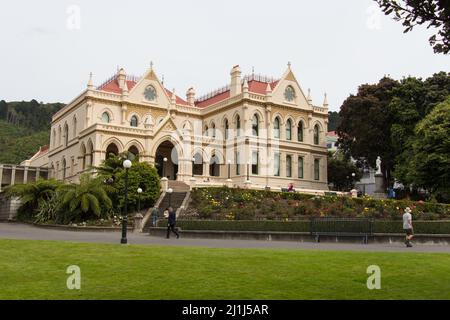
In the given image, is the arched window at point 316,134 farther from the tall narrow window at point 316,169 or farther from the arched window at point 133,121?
the arched window at point 133,121

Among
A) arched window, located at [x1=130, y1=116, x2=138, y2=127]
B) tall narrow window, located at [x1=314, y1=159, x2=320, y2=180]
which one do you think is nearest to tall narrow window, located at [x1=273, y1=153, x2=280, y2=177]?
tall narrow window, located at [x1=314, y1=159, x2=320, y2=180]

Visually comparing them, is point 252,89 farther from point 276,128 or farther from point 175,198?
point 175,198

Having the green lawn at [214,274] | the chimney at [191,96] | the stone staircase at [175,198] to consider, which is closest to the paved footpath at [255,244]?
the green lawn at [214,274]

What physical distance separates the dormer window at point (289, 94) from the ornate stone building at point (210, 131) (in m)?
0.11

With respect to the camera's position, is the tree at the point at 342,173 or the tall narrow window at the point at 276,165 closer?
the tall narrow window at the point at 276,165

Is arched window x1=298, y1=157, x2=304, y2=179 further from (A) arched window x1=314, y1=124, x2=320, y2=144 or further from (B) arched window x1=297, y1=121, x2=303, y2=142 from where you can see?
(A) arched window x1=314, y1=124, x2=320, y2=144

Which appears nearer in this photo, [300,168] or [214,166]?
[214,166]

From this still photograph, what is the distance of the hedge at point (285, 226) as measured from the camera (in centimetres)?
2464

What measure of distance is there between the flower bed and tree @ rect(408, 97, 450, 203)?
301 inches

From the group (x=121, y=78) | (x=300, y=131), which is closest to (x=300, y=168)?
(x=300, y=131)

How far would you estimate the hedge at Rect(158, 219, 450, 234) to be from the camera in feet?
80.8

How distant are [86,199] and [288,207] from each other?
13645 millimetres

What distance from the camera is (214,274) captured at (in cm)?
1248
